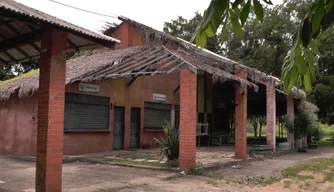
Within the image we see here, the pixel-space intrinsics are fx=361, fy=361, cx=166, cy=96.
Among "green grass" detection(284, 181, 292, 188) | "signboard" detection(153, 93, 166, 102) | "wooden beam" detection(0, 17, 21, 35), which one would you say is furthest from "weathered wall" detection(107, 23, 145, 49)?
"wooden beam" detection(0, 17, 21, 35)

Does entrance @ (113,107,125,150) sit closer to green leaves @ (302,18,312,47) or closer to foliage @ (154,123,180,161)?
foliage @ (154,123,180,161)

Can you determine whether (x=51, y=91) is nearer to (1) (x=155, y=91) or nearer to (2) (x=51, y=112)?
(2) (x=51, y=112)

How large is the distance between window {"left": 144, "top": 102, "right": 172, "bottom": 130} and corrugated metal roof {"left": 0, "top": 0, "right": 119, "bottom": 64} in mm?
10556

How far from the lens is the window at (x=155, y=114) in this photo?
1875 cm

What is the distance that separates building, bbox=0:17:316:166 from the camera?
12148mm

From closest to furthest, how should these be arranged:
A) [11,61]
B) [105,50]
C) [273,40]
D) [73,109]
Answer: [11,61] < [73,109] < [105,50] < [273,40]

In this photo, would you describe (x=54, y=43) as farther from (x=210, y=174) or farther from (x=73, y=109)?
(x=73, y=109)

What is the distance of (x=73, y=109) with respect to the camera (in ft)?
48.4

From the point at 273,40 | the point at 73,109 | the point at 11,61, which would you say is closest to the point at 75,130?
the point at 73,109

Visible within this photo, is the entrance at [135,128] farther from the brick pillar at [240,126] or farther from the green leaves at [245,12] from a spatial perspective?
the green leaves at [245,12]

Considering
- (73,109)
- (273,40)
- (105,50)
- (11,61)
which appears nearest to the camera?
(11,61)

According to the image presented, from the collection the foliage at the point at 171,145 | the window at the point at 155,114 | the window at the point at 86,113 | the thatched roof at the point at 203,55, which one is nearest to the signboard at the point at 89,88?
the window at the point at 86,113

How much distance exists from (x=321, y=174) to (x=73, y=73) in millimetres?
10231

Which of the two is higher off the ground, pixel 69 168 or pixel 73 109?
pixel 73 109
